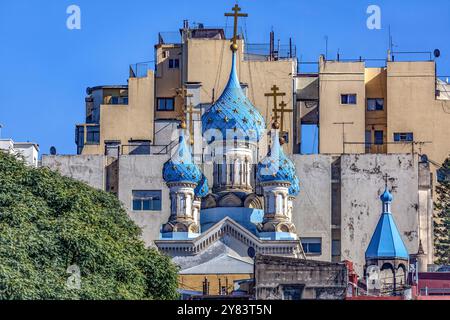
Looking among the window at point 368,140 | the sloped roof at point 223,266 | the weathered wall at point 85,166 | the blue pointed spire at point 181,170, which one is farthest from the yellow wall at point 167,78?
the sloped roof at point 223,266

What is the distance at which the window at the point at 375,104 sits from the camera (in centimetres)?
8581

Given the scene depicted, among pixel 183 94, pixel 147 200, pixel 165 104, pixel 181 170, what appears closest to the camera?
pixel 181 170

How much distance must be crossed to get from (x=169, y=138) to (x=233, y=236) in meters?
16.2

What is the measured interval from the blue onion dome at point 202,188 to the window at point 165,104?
1435cm

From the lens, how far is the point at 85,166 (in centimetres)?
8188

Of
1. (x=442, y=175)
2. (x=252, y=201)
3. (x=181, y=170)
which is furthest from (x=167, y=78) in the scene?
(x=181, y=170)

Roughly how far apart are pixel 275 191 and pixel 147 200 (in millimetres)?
13351

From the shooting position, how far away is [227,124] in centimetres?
7150

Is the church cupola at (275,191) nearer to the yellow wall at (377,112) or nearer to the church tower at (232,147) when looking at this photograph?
the church tower at (232,147)

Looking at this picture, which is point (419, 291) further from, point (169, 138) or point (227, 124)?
point (169, 138)

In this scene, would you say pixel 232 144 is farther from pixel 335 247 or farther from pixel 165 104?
pixel 165 104
